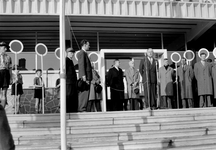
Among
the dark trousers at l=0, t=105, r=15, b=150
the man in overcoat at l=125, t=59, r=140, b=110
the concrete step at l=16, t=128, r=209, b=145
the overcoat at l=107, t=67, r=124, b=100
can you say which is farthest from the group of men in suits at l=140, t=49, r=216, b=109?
the dark trousers at l=0, t=105, r=15, b=150

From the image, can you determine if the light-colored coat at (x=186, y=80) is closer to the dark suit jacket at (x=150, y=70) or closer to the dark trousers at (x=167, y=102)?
the dark trousers at (x=167, y=102)

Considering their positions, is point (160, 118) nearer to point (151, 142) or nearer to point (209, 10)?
point (151, 142)

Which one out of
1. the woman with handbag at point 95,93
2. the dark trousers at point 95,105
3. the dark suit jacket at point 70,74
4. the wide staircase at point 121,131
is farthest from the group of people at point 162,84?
the dark suit jacket at point 70,74

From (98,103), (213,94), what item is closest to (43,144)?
(98,103)

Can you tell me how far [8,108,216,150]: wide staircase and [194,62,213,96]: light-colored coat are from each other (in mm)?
1681

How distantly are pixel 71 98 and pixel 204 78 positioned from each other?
13.9 ft

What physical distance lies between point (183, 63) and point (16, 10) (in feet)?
20.6

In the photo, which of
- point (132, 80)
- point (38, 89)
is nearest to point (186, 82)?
point (132, 80)

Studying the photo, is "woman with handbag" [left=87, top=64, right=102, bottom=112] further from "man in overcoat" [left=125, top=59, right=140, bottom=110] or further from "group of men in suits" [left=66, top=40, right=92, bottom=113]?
"group of men in suits" [left=66, top=40, right=92, bottom=113]

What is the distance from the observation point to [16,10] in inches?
493

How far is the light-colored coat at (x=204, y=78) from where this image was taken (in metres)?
9.92

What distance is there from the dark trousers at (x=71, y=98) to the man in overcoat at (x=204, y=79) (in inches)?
156

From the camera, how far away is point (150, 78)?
30.3 feet

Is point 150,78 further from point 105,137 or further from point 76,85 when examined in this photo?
point 105,137
